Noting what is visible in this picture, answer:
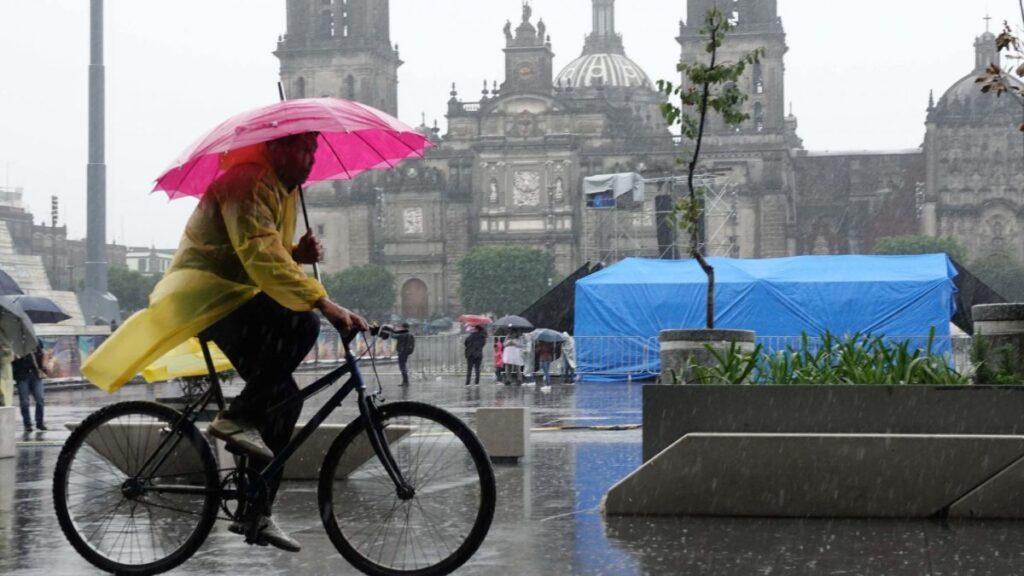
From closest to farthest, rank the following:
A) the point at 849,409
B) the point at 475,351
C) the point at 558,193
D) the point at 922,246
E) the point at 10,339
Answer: the point at 849,409, the point at 10,339, the point at 475,351, the point at 922,246, the point at 558,193

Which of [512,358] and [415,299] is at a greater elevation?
[415,299]

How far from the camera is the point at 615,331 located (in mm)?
29375

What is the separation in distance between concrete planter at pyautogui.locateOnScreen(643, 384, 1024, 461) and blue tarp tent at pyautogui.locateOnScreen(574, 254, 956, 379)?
1922cm

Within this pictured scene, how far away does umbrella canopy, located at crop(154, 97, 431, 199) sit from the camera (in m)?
5.18

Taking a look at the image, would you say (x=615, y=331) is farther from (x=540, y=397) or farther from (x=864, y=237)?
(x=864, y=237)

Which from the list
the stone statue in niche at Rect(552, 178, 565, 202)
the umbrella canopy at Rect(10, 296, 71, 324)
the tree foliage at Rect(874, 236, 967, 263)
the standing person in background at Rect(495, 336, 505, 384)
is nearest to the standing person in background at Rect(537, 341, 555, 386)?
the standing person in background at Rect(495, 336, 505, 384)

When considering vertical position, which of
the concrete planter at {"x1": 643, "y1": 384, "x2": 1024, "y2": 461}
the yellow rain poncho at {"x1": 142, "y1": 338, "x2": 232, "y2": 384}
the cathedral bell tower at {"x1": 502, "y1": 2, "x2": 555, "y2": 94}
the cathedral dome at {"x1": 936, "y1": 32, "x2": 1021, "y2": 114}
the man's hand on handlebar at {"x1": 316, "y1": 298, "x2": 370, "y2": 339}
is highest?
the cathedral bell tower at {"x1": 502, "y1": 2, "x2": 555, "y2": 94}

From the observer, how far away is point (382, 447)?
16.5 feet

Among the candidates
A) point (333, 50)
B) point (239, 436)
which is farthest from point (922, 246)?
point (239, 436)

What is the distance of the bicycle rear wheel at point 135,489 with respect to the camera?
17.4 ft

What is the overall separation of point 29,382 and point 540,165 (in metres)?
80.3

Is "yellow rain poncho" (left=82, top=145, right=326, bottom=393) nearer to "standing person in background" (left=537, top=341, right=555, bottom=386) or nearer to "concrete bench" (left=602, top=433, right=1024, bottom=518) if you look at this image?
"concrete bench" (left=602, top=433, right=1024, bottom=518)

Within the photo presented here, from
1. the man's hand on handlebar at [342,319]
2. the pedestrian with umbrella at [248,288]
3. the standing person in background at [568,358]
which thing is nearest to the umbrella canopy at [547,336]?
the standing person in background at [568,358]

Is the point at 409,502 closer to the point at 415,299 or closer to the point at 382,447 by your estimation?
the point at 382,447
